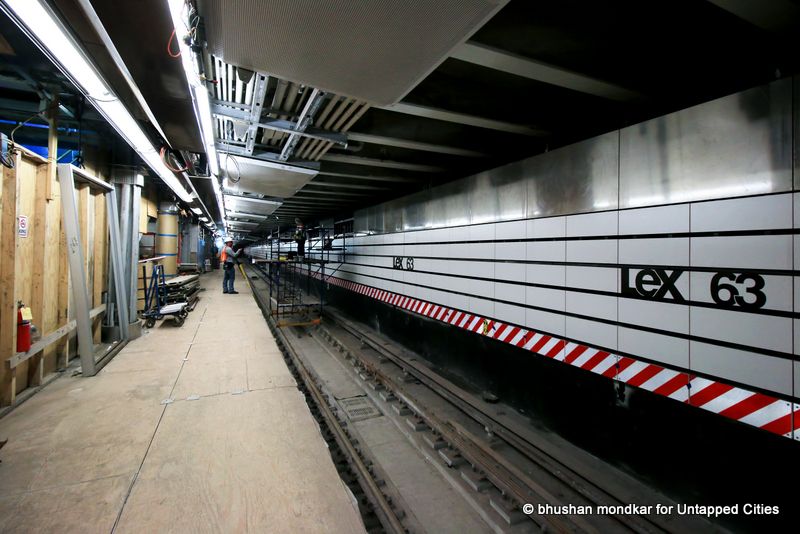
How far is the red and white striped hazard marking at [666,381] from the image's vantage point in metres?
1.97

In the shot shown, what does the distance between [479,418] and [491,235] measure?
→ 7.21ft

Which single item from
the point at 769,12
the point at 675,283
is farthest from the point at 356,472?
the point at 769,12

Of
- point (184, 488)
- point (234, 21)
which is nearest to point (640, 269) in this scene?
point (234, 21)

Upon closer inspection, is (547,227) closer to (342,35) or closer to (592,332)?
(592,332)

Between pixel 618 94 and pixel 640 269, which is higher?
pixel 618 94

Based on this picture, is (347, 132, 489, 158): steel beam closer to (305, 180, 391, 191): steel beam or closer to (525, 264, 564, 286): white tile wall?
(525, 264, 564, 286): white tile wall

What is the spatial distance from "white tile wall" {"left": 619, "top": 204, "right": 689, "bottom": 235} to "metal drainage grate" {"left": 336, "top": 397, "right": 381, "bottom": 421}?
3259mm

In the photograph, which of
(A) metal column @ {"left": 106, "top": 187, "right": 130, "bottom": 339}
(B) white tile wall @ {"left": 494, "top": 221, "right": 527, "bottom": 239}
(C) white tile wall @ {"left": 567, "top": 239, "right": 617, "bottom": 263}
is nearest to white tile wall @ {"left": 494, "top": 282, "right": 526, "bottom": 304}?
(B) white tile wall @ {"left": 494, "top": 221, "right": 527, "bottom": 239}

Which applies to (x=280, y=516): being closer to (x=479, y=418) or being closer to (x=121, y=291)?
(x=479, y=418)

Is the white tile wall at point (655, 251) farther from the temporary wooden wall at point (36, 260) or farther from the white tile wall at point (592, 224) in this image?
the temporary wooden wall at point (36, 260)

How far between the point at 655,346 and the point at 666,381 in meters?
0.26

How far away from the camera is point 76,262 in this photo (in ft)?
13.9

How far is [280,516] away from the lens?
2.18 m

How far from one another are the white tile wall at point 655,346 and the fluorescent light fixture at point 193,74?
3.69 meters
